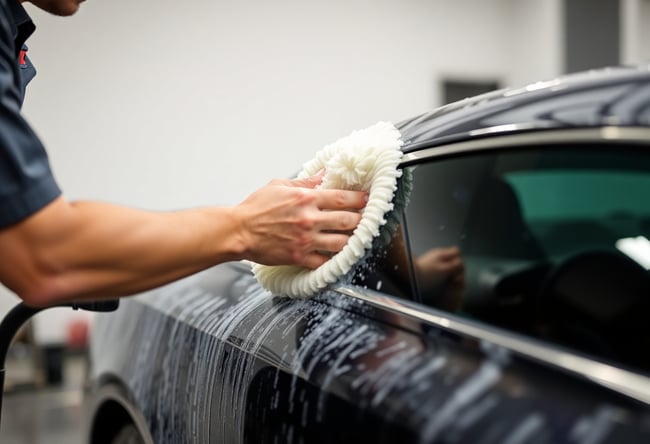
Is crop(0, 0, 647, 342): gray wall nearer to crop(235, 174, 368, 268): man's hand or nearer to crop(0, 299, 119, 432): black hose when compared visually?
crop(0, 299, 119, 432): black hose

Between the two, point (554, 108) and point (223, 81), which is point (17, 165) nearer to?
point (554, 108)

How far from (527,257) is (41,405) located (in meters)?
3.22

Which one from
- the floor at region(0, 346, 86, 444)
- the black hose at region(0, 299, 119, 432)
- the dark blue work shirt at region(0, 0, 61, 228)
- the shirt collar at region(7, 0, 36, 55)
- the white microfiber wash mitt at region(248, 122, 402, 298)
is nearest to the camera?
the dark blue work shirt at region(0, 0, 61, 228)

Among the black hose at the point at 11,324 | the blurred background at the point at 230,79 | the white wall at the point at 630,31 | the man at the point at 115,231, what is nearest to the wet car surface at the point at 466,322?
the man at the point at 115,231

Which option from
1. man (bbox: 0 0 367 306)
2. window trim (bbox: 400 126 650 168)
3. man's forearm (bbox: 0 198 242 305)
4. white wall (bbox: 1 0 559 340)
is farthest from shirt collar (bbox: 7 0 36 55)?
white wall (bbox: 1 0 559 340)

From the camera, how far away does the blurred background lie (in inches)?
172

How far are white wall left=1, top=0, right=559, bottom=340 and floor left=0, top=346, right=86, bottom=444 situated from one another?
1238mm

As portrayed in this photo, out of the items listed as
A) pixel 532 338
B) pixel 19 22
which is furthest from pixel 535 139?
pixel 19 22

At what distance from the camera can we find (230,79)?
488cm

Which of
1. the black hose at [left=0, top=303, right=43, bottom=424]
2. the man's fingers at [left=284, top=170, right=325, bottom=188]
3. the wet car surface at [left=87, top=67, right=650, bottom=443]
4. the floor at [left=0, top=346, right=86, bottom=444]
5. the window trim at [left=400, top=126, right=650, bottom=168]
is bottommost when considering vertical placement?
the floor at [left=0, top=346, right=86, bottom=444]

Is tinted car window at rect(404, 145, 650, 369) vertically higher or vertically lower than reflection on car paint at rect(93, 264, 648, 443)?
higher

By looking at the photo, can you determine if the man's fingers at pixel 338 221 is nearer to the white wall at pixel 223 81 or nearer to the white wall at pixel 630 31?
the white wall at pixel 223 81

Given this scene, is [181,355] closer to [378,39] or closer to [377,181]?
[377,181]

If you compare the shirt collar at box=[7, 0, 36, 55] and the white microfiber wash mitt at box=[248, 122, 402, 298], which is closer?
the white microfiber wash mitt at box=[248, 122, 402, 298]
